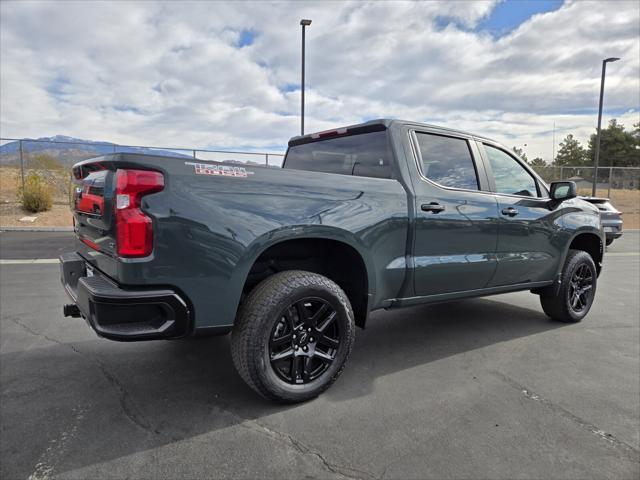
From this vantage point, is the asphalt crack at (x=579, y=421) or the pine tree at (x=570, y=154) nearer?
the asphalt crack at (x=579, y=421)

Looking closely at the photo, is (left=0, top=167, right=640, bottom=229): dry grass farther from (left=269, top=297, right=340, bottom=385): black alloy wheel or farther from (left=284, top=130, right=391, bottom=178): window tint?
(left=269, top=297, right=340, bottom=385): black alloy wheel

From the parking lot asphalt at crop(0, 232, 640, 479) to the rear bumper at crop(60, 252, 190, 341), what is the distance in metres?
0.61

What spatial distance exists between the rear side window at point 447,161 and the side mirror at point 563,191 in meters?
1.07

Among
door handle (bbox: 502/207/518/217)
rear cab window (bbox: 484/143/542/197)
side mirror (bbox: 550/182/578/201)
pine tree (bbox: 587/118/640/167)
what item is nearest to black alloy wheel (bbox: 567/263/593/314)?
side mirror (bbox: 550/182/578/201)

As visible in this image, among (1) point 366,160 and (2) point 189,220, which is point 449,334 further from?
(2) point 189,220

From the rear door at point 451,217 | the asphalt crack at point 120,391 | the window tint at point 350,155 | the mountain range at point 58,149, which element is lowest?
the asphalt crack at point 120,391

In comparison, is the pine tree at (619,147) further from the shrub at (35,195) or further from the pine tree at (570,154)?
the shrub at (35,195)

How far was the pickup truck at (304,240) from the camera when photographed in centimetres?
233

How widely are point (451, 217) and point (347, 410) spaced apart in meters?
1.69

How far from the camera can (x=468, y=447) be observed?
2.42 m

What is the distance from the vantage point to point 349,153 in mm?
3738

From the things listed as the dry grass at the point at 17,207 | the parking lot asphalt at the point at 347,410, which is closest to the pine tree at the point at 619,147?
the dry grass at the point at 17,207

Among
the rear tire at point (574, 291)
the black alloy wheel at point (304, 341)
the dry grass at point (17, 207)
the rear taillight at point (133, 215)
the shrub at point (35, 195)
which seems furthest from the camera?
the shrub at point (35, 195)

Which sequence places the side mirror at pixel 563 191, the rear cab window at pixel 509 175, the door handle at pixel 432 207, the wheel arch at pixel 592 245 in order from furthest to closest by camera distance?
the wheel arch at pixel 592 245
the side mirror at pixel 563 191
the rear cab window at pixel 509 175
the door handle at pixel 432 207
